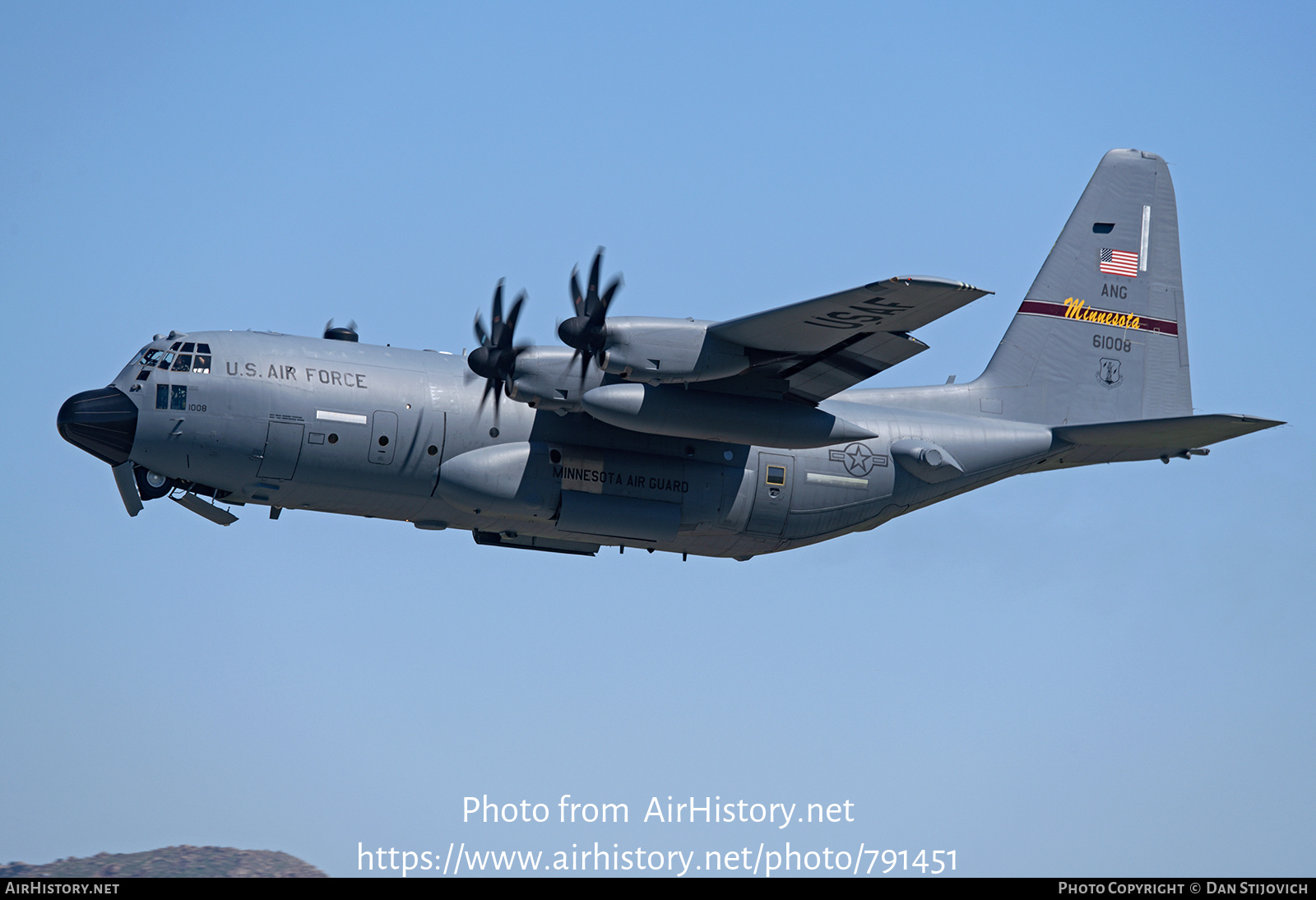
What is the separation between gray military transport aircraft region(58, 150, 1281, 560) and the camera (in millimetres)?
20656

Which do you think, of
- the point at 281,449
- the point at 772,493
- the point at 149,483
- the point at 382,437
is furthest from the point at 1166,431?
the point at 149,483

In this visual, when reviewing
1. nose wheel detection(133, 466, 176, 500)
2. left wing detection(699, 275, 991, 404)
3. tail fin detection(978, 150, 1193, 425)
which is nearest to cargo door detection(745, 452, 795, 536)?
left wing detection(699, 275, 991, 404)

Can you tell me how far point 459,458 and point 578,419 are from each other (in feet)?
6.77

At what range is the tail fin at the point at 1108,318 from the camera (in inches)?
1061

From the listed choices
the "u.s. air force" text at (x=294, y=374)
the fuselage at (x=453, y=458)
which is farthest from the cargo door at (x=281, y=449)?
the "u.s. air force" text at (x=294, y=374)

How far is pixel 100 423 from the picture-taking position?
20.8 m

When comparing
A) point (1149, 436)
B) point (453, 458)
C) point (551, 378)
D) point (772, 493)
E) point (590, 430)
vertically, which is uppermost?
point (551, 378)

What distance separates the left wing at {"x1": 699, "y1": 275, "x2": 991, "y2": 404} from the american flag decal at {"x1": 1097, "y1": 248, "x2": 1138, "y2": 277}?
856cm

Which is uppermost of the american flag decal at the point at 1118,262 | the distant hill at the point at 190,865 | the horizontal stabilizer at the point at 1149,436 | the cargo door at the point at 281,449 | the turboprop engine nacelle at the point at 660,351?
the american flag decal at the point at 1118,262

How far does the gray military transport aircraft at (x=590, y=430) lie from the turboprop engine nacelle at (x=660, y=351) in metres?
0.03

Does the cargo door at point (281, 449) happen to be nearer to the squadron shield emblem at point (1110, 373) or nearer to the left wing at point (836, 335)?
the left wing at point (836, 335)

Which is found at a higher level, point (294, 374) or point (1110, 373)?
point (1110, 373)

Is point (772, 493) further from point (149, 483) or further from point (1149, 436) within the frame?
point (149, 483)

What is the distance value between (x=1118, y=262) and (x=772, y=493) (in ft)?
31.3
